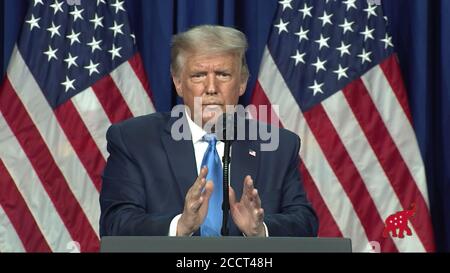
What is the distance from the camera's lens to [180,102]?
474 cm

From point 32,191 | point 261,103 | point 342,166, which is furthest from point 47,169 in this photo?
point 342,166

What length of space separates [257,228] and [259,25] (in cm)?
254

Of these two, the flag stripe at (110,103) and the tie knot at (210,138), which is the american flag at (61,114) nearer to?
the flag stripe at (110,103)

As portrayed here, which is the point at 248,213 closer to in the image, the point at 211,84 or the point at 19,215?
the point at 211,84

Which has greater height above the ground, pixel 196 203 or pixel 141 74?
pixel 196 203

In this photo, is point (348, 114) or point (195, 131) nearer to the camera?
point (195, 131)

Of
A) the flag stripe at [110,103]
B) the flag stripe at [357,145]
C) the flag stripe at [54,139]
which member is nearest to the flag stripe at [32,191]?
the flag stripe at [54,139]

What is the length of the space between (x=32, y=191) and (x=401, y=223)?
1868 millimetres

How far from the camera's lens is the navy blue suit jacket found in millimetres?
2799

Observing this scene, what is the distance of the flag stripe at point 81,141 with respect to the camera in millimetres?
4500

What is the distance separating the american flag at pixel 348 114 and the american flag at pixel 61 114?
75 centimetres

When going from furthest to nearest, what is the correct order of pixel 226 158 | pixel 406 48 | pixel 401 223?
Result: pixel 406 48 → pixel 401 223 → pixel 226 158

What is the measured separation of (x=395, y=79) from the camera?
4.62 metres

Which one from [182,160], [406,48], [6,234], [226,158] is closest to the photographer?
[226,158]
